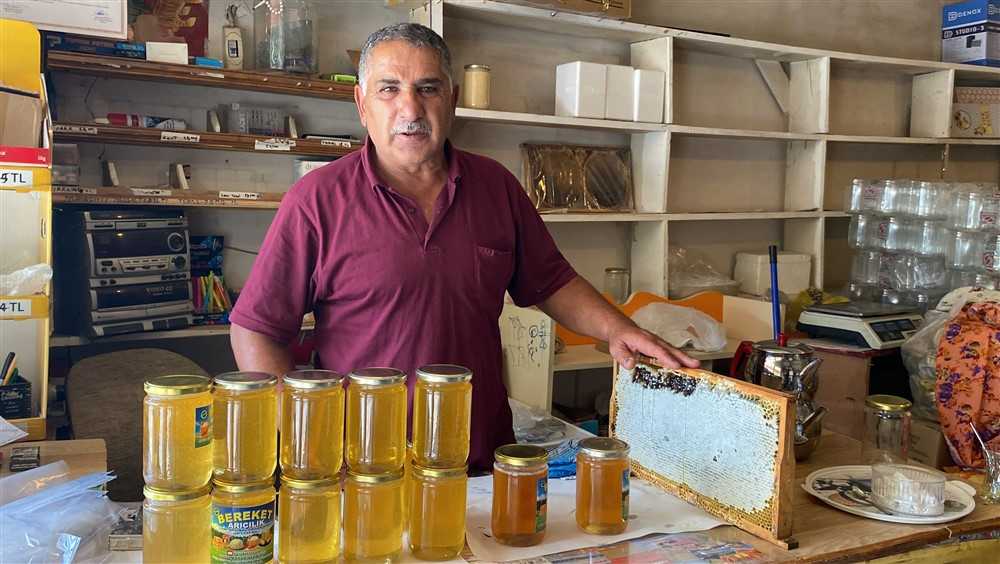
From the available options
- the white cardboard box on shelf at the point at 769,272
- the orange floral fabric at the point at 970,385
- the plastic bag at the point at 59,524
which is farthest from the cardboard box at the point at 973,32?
the plastic bag at the point at 59,524

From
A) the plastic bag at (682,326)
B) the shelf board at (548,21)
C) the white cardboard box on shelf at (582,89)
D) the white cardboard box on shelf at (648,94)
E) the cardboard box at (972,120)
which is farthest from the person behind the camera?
the cardboard box at (972,120)

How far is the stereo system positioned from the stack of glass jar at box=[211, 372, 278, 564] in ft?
5.45

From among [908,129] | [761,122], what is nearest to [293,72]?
[761,122]

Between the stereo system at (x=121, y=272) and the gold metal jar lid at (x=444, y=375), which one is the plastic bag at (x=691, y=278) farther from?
the gold metal jar lid at (x=444, y=375)

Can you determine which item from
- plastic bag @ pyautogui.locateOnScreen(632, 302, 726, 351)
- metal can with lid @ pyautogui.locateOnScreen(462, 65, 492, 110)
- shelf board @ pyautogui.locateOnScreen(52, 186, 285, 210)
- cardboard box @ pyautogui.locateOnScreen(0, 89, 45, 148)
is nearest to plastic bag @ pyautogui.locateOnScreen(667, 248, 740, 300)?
plastic bag @ pyautogui.locateOnScreen(632, 302, 726, 351)

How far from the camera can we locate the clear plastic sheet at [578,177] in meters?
3.64

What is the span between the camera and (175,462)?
1.10 metres

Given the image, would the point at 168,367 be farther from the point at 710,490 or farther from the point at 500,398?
the point at 710,490

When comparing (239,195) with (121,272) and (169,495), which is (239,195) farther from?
(169,495)

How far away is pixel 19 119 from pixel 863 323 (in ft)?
9.46

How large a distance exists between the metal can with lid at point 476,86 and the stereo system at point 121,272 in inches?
45.3

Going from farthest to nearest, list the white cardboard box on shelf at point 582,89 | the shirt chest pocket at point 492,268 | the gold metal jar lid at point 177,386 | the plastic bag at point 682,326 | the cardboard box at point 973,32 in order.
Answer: the cardboard box at point 973,32
the white cardboard box on shelf at point 582,89
the plastic bag at point 682,326
the shirt chest pocket at point 492,268
the gold metal jar lid at point 177,386

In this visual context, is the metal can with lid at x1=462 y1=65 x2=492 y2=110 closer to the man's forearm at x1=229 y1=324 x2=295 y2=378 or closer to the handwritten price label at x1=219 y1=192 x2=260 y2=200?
the handwritten price label at x1=219 y1=192 x2=260 y2=200

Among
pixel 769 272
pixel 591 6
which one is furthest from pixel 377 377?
pixel 769 272
